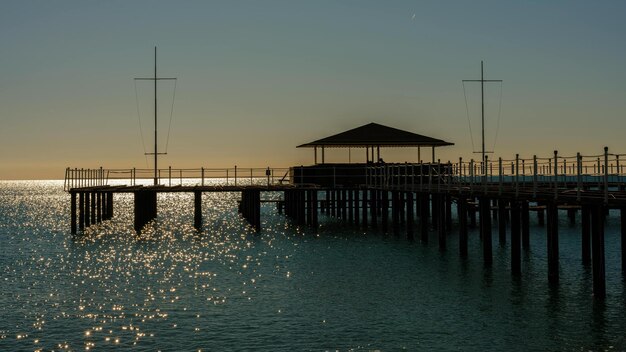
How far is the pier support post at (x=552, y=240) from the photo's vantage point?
2230cm

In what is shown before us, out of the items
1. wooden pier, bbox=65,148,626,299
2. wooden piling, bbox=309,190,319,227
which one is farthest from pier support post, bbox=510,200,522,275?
wooden piling, bbox=309,190,319,227

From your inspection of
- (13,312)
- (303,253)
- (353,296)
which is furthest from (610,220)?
(13,312)

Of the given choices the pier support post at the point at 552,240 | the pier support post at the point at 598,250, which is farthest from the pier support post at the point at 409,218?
the pier support post at the point at 598,250

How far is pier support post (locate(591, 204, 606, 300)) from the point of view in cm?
2038

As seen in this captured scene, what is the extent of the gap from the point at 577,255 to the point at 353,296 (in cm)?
1454

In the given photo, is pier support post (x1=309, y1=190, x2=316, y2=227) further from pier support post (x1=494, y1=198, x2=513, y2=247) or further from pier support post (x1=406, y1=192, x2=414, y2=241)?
pier support post (x1=494, y1=198, x2=513, y2=247)

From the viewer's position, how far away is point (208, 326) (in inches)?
741

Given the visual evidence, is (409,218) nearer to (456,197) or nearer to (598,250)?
(456,197)

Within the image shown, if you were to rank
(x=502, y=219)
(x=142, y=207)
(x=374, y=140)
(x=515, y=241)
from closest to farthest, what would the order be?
1. (x=515, y=241)
2. (x=502, y=219)
3. (x=374, y=140)
4. (x=142, y=207)

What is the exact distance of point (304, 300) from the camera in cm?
2223

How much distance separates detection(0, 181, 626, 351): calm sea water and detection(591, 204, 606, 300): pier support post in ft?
→ 1.61

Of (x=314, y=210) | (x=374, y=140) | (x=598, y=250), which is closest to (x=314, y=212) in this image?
(x=314, y=210)

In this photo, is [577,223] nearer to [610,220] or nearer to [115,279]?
[610,220]

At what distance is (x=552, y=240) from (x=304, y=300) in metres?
7.65
